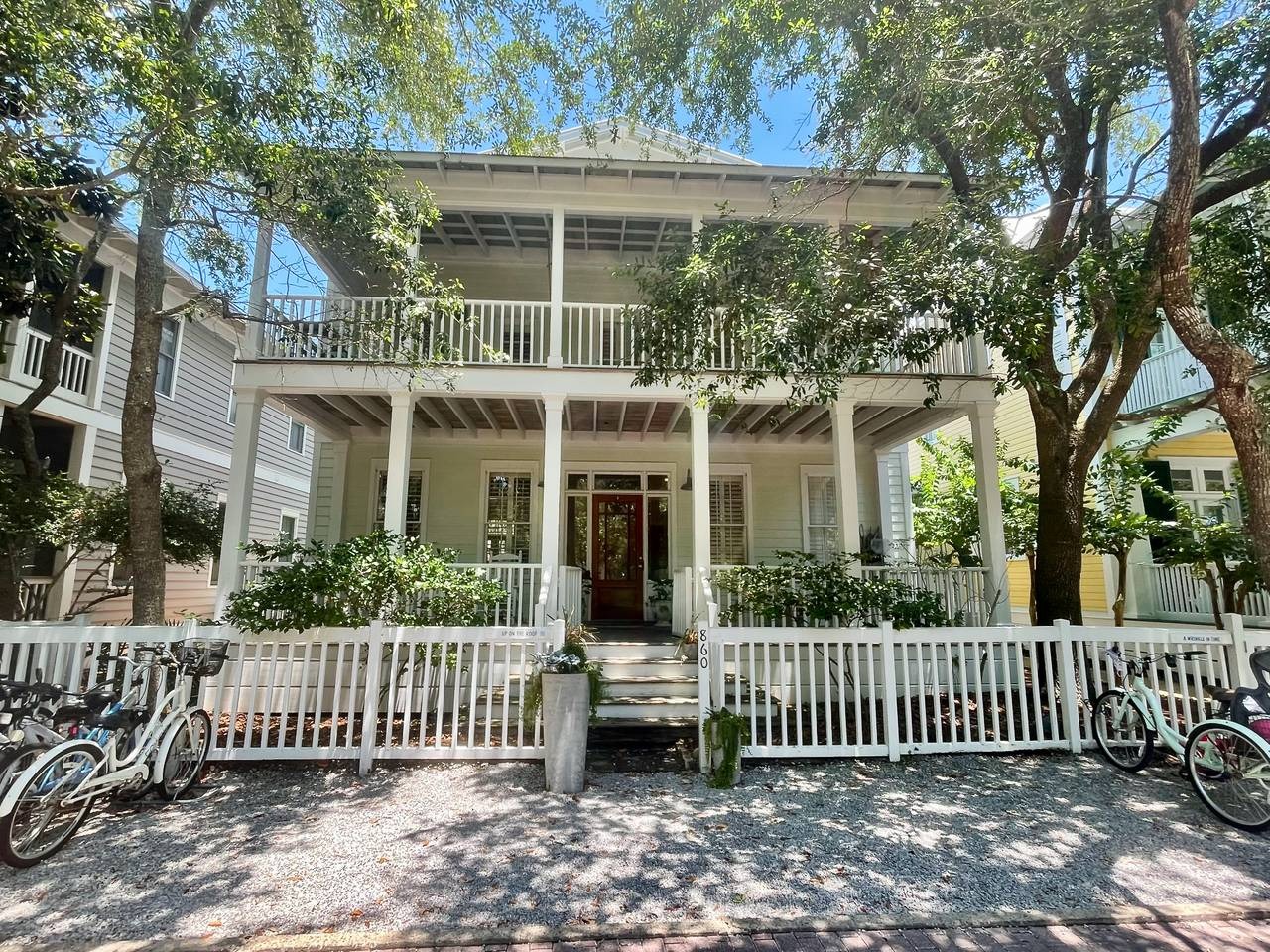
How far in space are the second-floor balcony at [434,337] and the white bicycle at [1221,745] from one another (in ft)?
12.3

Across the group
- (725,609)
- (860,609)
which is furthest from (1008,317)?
(725,609)

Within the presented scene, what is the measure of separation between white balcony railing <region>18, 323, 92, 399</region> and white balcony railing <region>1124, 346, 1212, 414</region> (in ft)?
56.1

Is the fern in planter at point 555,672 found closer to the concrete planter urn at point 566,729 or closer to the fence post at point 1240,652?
the concrete planter urn at point 566,729

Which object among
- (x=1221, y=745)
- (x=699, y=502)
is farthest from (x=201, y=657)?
(x=1221, y=745)

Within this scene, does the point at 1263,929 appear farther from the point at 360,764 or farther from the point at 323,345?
the point at 323,345

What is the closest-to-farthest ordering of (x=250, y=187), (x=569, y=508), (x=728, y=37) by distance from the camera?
(x=250, y=187)
(x=728, y=37)
(x=569, y=508)

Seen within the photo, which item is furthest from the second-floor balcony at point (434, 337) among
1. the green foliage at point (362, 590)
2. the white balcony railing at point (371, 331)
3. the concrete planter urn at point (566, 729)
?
the concrete planter urn at point (566, 729)

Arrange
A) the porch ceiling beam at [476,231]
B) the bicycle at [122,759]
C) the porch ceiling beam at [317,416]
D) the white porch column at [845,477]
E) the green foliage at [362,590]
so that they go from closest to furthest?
the bicycle at [122,759] < the green foliage at [362,590] < the white porch column at [845,477] < the porch ceiling beam at [317,416] < the porch ceiling beam at [476,231]

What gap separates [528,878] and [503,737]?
209 cm

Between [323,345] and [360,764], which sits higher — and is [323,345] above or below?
above

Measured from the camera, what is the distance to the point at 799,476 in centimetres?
1129

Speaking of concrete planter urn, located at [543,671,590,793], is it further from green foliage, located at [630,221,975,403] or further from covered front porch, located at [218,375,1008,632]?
covered front porch, located at [218,375,1008,632]

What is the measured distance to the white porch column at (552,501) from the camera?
8.01 m

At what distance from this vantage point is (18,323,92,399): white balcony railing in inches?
378
